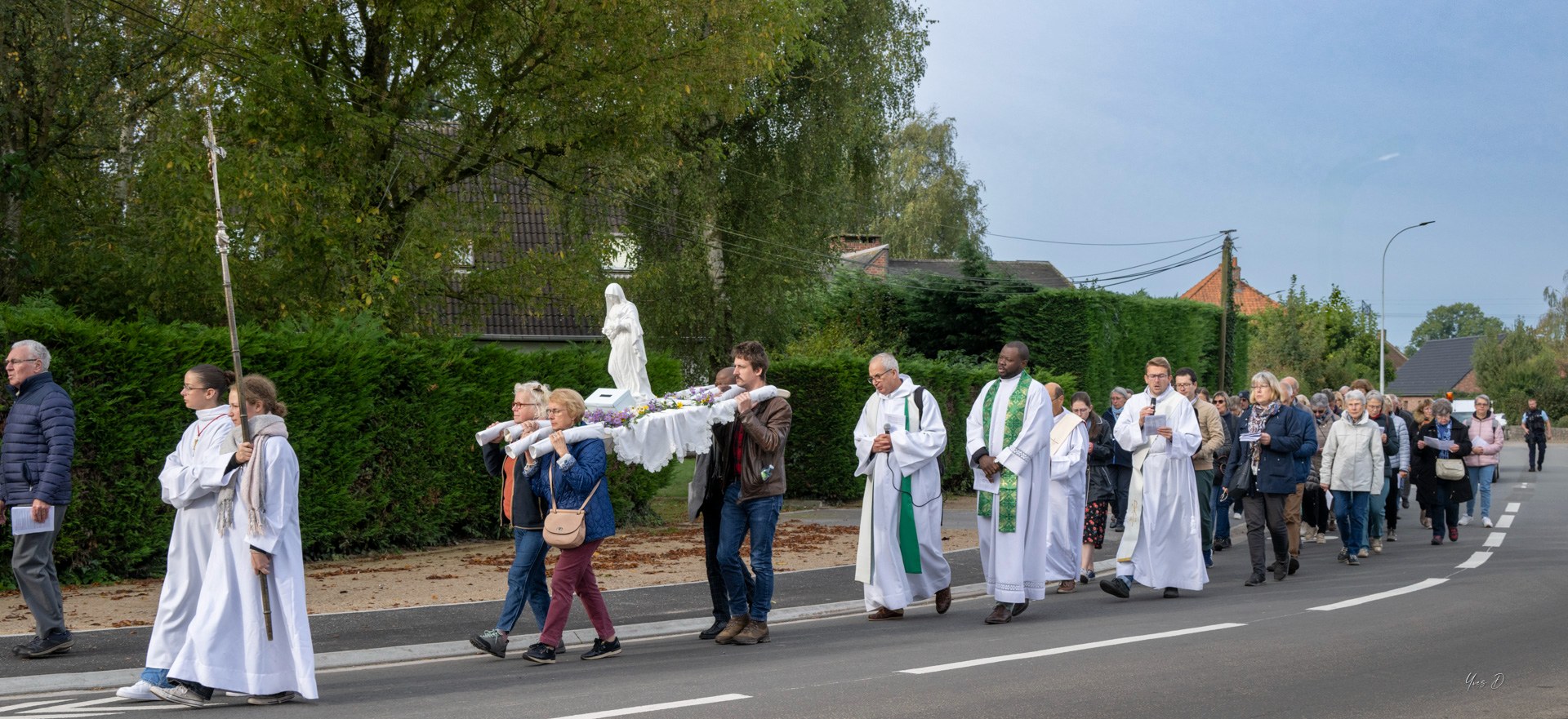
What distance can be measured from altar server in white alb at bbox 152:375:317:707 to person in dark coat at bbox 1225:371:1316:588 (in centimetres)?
851

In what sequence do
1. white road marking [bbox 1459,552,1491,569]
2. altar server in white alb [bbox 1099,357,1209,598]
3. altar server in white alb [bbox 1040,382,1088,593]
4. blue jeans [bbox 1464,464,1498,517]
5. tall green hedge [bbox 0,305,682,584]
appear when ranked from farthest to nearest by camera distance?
blue jeans [bbox 1464,464,1498,517] < white road marking [bbox 1459,552,1491,569] < tall green hedge [bbox 0,305,682,584] < altar server in white alb [bbox 1099,357,1209,598] < altar server in white alb [bbox 1040,382,1088,593]

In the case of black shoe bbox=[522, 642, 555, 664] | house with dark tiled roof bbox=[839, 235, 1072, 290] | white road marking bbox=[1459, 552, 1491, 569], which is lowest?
white road marking bbox=[1459, 552, 1491, 569]

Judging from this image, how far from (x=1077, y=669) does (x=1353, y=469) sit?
8082 mm

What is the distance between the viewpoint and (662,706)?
22.5ft

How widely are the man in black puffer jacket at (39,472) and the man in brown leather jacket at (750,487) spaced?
4.03 metres

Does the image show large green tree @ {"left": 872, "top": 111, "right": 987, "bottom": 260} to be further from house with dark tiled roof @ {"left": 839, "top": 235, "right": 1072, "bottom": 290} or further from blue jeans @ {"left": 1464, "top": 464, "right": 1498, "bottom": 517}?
blue jeans @ {"left": 1464, "top": 464, "right": 1498, "bottom": 517}

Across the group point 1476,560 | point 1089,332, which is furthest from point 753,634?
point 1089,332

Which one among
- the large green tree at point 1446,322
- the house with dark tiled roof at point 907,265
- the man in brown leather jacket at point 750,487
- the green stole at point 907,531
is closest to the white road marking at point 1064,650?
the man in brown leather jacket at point 750,487

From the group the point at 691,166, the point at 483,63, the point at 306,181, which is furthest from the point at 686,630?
the point at 691,166

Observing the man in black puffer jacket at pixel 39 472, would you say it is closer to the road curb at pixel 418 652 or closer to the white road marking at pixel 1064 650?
the road curb at pixel 418 652

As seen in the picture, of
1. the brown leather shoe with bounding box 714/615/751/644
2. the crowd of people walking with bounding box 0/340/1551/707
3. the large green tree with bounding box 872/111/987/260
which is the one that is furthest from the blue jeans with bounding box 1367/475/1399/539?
the large green tree with bounding box 872/111/987/260

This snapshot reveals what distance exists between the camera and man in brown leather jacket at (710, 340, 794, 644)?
902 centimetres

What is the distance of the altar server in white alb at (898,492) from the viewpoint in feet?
33.7

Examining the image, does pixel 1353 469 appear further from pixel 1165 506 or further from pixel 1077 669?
→ pixel 1077 669
